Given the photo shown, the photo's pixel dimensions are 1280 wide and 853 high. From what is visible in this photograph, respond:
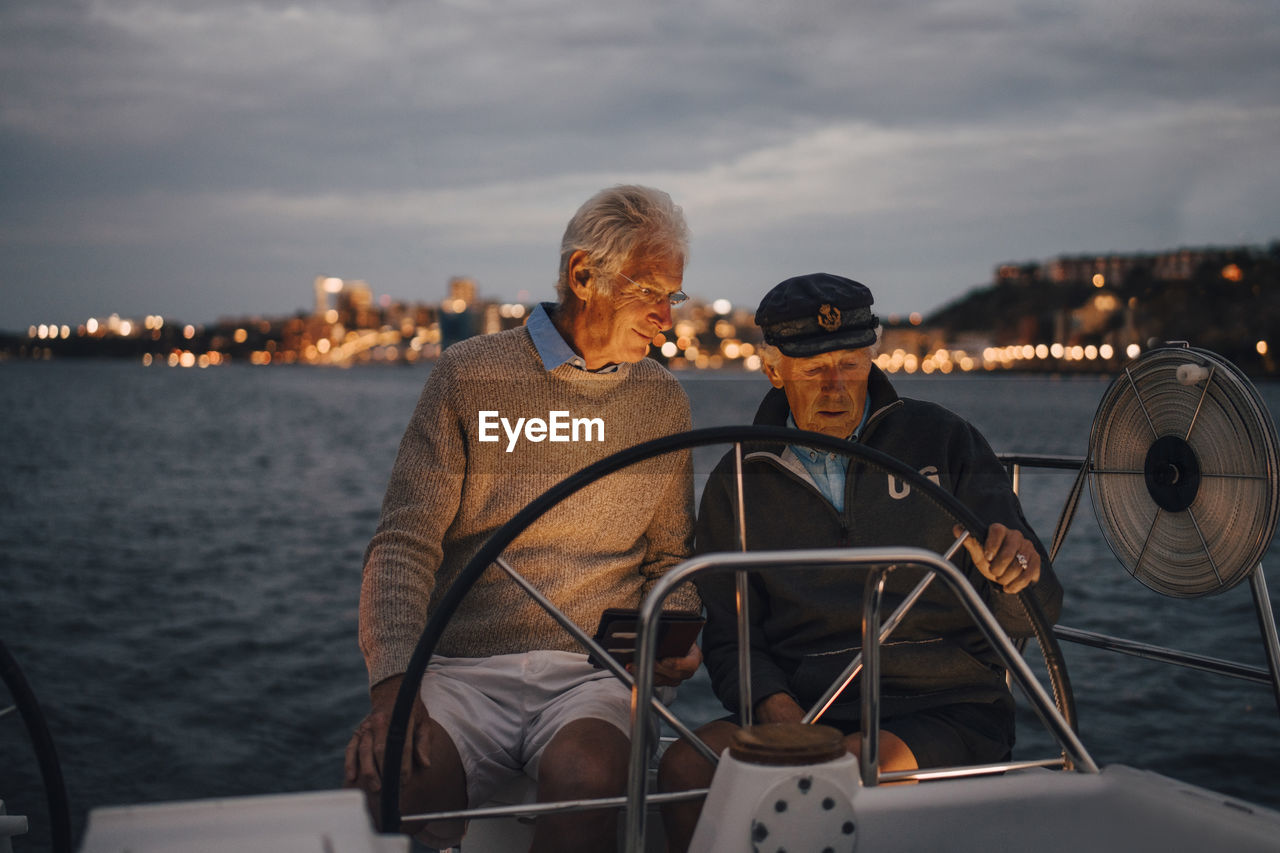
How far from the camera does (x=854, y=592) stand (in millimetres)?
1790

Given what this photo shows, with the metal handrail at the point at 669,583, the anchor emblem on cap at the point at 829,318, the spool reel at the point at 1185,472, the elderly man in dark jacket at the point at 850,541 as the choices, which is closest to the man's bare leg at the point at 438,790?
the elderly man in dark jacket at the point at 850,541

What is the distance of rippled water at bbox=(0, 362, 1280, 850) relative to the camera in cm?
647

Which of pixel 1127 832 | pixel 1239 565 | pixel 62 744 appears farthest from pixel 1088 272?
pixel 62 744

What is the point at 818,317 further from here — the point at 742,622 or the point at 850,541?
the point at 742,622

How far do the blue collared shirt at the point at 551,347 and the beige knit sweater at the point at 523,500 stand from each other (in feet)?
0.05

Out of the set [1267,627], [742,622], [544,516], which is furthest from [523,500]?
[1267,627]

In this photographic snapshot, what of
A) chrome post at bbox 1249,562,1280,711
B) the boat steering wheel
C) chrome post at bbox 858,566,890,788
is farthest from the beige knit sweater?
chrome post at bbox 1249,562,1280,711

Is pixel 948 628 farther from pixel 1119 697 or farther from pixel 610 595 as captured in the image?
pixel 1119 697

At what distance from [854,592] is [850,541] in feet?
0.28

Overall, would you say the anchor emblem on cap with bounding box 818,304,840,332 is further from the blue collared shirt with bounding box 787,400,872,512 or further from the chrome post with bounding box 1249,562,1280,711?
the chrome post with bounding box 1249,562,1280,711

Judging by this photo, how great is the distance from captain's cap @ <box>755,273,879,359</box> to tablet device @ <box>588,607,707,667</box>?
59 cm

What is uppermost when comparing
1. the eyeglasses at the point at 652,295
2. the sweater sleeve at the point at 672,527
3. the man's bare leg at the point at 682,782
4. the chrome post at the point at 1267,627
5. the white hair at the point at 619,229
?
the white hair at the point at 619,229

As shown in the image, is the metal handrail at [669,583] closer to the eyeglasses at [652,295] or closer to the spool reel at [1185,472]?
the spool reel at [1185,472]

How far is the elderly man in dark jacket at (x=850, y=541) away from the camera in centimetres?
174
